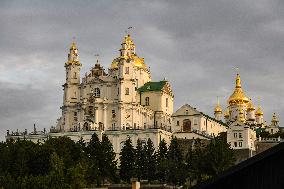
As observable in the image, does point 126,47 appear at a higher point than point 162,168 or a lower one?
higher

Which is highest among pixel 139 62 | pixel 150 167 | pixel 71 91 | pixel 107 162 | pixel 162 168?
pixel 139 62

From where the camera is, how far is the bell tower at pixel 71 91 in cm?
13062

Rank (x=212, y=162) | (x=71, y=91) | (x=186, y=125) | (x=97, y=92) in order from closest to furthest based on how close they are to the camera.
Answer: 1. (x=212, y=162)
2. (x=97, y=92)
3. (x=186, y=125)
4. (x=71, y=91)

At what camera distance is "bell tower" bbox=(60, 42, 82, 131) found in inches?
5143

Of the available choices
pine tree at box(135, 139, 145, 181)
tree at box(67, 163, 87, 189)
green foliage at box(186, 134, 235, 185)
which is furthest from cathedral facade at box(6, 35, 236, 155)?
tree at box(67, 163, 87, 189)

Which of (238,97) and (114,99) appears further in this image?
(238,97)

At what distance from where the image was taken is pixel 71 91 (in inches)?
5266

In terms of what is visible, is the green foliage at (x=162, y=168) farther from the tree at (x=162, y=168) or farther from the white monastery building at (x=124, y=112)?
the white monastery building at (x=124, y=112)

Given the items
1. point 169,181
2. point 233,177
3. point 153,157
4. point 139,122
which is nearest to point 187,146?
point 139,122

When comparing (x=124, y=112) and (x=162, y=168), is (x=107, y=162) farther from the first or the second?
(x=124, y=112)

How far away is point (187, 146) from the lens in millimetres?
121312

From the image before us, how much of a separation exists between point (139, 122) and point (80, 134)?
42.9 ft

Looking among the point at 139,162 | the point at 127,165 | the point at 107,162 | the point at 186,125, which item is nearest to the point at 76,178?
the point at 107,162

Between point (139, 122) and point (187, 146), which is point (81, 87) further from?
point (187, 146)
